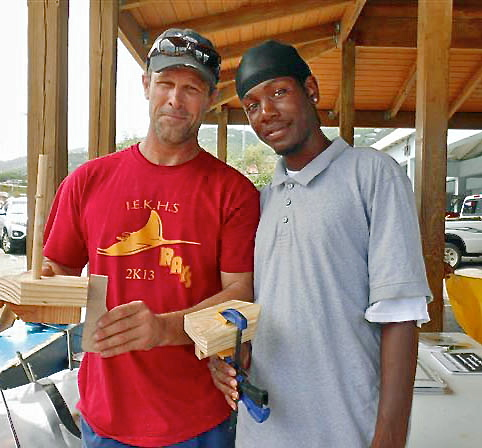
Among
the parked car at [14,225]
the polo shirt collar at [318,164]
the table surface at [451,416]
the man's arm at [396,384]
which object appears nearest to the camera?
the man's arm at [396,384]

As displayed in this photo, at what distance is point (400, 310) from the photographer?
3.89ft

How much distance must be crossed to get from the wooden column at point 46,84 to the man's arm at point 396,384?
1.49 m

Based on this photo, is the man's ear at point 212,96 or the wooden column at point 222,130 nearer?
the man's ear at point 212,96

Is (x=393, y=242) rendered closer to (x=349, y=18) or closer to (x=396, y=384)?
(x=396, y=384)

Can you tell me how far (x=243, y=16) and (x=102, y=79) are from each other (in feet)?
9.49

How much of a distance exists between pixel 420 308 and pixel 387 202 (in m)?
0.26

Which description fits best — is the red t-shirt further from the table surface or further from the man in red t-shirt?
the table surface

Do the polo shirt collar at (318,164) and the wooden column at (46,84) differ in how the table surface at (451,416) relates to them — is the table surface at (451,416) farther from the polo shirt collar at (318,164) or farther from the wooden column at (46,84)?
the wooden column at (46,84)

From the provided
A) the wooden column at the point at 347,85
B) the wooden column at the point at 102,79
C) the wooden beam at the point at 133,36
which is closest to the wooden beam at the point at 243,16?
the wooden beam at the point at 133,36

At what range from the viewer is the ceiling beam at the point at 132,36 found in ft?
14.9

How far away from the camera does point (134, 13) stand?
4805mm

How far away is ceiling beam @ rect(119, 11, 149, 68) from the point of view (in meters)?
4.54

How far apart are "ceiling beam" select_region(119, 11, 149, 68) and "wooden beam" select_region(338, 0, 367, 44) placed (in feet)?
8.71

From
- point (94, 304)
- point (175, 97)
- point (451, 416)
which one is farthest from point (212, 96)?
point (451, 416)
